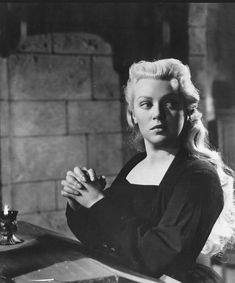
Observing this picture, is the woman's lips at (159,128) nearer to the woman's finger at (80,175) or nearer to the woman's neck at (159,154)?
the woman's neck at (159,154)

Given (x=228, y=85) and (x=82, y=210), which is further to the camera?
(x=228, y=85)

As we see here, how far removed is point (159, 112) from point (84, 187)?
33 centimetres

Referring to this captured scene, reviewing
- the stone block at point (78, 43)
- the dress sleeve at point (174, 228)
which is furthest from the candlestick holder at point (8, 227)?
the stone block at point (78, 43)

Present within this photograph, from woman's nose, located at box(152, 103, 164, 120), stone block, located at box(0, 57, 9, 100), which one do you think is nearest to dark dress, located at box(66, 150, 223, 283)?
woman's nose, located at box(152, 103, 164, 120)

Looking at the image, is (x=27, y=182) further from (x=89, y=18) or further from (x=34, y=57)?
(x=89, y=18)

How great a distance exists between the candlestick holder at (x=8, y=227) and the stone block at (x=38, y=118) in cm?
56

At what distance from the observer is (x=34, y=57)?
5.25ft

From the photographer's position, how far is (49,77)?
1.60 m

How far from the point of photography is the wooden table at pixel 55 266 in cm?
86

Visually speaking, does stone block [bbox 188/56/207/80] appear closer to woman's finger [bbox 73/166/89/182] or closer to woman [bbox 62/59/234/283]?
woman [bbox 62/59/234/283]

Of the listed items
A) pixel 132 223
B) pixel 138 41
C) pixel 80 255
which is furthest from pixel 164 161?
pixel 138 41

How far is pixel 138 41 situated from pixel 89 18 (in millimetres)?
228

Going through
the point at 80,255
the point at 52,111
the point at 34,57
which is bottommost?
the point at 80,255

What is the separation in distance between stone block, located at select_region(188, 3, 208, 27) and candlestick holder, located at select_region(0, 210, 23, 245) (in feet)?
3.20
